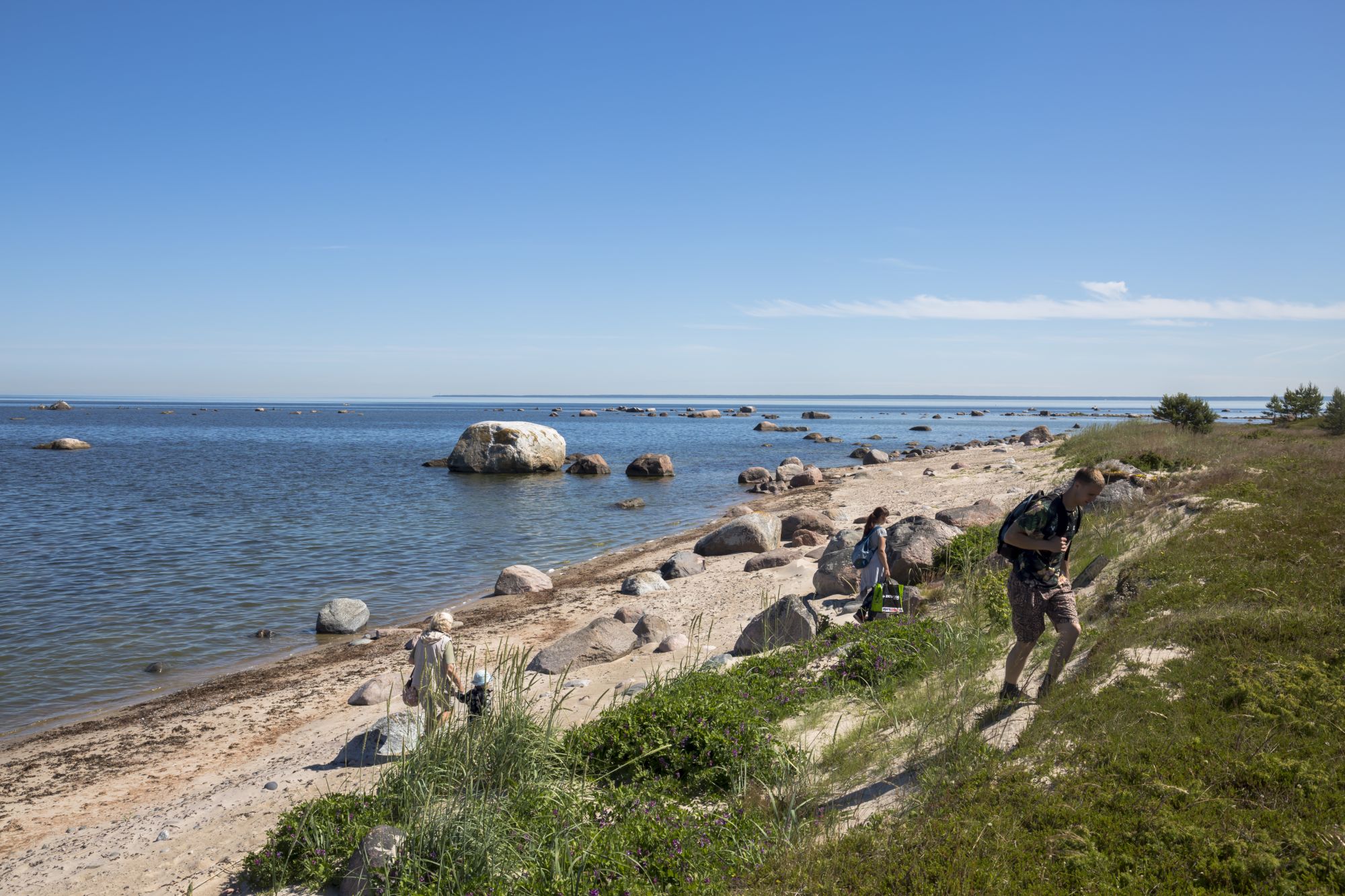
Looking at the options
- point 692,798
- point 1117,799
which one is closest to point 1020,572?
point 1117,799

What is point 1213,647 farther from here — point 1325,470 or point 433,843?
point 1325,470

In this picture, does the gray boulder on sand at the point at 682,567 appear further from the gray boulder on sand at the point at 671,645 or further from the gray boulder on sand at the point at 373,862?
the gray boulder on sand at the point at 373,862

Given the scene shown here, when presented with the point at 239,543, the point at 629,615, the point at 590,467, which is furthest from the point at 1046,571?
the point at 590,467

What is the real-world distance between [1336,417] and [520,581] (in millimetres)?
31395

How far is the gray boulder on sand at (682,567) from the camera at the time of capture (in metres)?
18.2

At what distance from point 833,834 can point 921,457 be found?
50.3 meters

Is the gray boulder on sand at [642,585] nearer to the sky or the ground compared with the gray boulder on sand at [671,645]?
nearer to the ground

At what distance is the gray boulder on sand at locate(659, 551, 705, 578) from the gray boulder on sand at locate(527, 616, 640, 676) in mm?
5502

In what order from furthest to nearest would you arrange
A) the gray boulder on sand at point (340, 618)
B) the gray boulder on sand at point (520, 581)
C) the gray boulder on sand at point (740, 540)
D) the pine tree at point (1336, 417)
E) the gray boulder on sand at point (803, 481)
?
the gray boulder on sand at point (803, 481) < the pine tree at point (1336, 417) < the gray boulder on sand at point (740, 540) < the gray boulder on sand at point (520, 581) < the gray boulder on sand at point (340, 618)

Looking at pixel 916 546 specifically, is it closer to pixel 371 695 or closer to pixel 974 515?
pixel 974 515

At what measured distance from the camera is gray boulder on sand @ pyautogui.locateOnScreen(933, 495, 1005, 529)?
692 inches

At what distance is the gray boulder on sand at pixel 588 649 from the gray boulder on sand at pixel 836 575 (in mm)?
3753

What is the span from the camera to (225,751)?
9617 mm

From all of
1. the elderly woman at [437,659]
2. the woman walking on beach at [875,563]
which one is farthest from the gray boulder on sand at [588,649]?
the woman walking on beach at [875,563]
